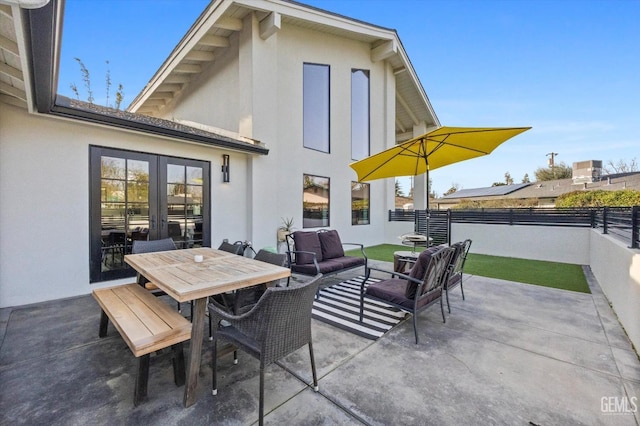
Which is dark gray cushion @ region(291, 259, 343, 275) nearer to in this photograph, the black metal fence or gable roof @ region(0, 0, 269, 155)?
the black metal fence

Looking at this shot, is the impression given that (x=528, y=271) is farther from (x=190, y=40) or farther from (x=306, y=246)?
(x=190, y=40)

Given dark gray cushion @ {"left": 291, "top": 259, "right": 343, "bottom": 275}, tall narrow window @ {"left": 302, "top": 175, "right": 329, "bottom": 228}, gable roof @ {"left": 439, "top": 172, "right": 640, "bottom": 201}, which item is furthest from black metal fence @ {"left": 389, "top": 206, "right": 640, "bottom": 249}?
gable roof @ {"left": 439, "top": 172, "right": 640, "bottom": 201}

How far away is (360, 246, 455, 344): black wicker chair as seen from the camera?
A: 110 inches

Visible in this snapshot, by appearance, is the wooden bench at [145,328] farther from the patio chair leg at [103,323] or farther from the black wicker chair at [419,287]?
the black wicker chair at [419,287]

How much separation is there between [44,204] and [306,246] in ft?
13.2

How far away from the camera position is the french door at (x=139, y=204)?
14.1 ft

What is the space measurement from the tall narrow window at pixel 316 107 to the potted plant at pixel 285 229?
2371mm

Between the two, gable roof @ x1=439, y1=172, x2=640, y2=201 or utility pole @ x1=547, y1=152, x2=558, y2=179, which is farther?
utility pole @ x1=547, y1=152, x2=558, y2=179

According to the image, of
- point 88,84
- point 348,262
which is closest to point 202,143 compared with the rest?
point 348,262

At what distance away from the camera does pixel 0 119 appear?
356 cm

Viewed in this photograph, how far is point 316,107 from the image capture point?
8.34m

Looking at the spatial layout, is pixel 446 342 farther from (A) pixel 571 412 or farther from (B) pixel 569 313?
(B) pixel 569 313

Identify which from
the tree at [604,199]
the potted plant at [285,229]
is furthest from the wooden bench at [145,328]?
the tree at [604,199]

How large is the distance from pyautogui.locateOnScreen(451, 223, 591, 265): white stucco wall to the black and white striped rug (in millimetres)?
6026
